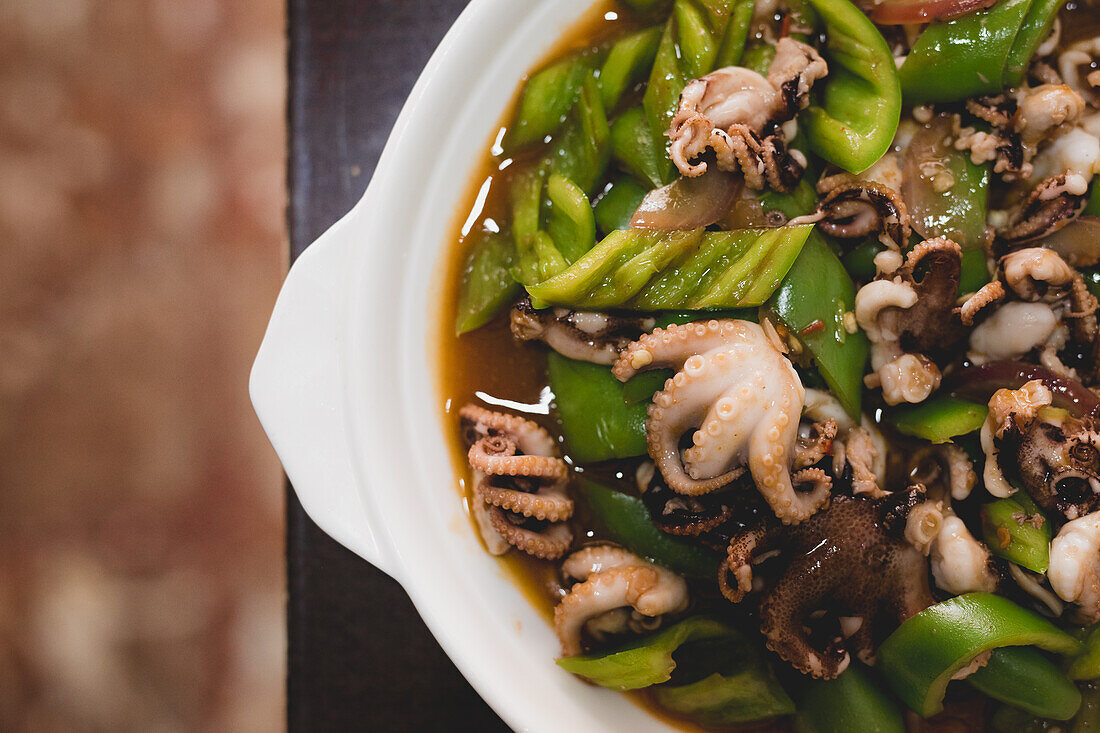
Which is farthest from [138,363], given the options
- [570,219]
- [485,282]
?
[570,219]

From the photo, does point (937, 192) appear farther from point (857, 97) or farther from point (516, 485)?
point (516, 485)

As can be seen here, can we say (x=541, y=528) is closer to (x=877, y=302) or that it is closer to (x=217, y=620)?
(x=877, y=302)

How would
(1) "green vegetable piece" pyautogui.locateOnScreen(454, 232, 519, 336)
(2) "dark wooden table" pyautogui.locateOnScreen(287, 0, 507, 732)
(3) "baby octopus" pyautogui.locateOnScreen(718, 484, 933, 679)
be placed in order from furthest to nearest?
(2) "dark wooden table" pyautogui.locateOnScreen(287, 0, 507, 732) → (1) "green vegetable piece" pyautogui.locateOnScreen(454, 232, 519, 336) → (3) "baby octopus" pyautogui.locateOnScreen(718, 484, 933, 679)

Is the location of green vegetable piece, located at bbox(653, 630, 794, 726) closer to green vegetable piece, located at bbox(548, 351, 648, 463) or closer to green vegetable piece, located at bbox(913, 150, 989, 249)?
green vegetable piece, located at bbox(548, 351, 648, 463)

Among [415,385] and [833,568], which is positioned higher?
[415,385]

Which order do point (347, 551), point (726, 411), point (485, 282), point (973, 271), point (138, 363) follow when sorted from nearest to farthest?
point (726, 411) < point (973, 271) < point (485, 282) < point (347, 551) < point (138, 363)

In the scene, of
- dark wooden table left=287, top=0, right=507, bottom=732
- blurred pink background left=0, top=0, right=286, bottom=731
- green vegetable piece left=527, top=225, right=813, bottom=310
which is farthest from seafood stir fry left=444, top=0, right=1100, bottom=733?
blurred pink background left=0, top=0, right=286, bottom=731

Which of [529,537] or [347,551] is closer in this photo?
[529,537]

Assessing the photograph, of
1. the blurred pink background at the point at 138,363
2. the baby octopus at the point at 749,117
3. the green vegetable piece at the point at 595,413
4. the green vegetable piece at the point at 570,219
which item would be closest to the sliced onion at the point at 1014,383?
the baby octopus at the point at 749,117
